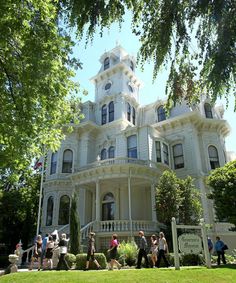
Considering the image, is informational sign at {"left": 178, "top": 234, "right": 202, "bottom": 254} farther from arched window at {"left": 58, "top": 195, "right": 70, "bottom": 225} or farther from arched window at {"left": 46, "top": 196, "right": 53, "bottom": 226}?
arched window at {"left": 46, "top": 196, "right": 53, "bottom": 226}

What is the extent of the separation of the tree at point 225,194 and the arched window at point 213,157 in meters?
8.24

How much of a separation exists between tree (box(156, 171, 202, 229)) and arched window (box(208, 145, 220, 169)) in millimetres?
7315

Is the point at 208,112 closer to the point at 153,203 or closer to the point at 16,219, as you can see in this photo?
the point at 153,203

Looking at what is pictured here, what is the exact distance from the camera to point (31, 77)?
8.69 metres

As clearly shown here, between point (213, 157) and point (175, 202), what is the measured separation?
32.0ft

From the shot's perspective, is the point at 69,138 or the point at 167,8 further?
the point at 69,138

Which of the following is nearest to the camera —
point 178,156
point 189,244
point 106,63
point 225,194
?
point 189,244

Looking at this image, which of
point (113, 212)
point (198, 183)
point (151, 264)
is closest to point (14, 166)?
point (151, 264)

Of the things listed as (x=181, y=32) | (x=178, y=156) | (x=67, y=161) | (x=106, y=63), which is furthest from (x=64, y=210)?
(x=181, y=32)

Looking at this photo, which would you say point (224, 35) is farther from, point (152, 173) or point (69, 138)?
point (69, 138)

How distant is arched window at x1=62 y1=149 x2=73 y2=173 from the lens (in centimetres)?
2784

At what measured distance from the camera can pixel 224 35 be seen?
650cm

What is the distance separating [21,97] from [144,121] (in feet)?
72.5

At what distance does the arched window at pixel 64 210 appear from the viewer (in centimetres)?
2588
